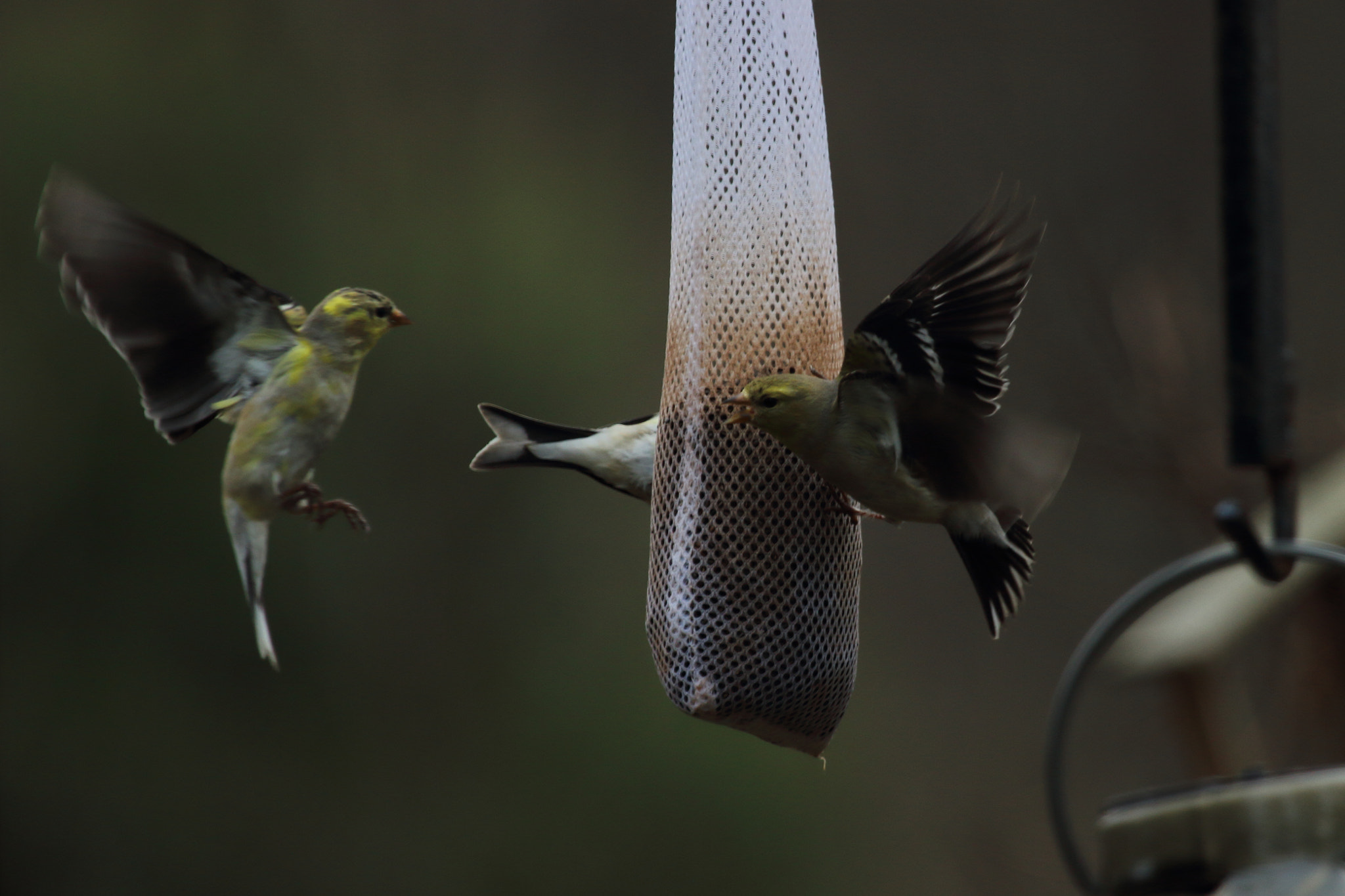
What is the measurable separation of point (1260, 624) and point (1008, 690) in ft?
11.2

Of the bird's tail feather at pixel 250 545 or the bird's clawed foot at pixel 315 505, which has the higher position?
the bird's clawed foot at pixel 315 505

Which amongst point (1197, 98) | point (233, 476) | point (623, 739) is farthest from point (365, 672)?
point (1197, 98)

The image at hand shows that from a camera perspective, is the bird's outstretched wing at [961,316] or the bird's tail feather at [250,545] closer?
the bird's outstretched wing at [961,316]

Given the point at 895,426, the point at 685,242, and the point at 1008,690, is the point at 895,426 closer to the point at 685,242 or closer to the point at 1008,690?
the point at 685,242

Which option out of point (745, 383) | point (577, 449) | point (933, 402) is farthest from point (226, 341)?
point (933, 402)

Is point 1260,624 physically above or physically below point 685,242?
below

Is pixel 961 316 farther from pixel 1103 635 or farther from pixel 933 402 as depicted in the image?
pixel 1103 635

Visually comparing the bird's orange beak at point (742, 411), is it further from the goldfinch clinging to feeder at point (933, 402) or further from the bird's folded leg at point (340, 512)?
the bird's folded leg at point (340, 512)

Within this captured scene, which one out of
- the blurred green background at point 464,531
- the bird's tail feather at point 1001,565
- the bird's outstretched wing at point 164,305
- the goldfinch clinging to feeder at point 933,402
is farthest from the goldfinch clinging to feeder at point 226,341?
the blurred green background at point 464,531

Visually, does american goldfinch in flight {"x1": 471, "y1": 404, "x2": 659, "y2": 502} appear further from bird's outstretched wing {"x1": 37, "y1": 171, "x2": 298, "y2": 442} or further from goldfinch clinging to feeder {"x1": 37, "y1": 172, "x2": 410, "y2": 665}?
bird's outstretched wing {"x1": 37, "y1": 171, "x2": 298, "y2": 442}

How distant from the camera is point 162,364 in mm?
2592

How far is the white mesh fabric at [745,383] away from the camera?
244cm

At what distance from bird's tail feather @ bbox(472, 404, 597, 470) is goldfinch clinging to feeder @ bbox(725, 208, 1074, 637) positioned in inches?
18.6

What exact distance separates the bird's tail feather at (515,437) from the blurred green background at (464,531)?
2933 mm
